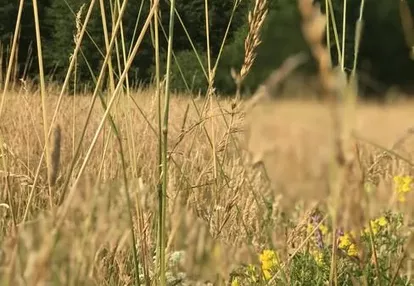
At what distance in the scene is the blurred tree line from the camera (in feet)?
2.17

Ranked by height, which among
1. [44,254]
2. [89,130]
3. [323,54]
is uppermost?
[323,54]

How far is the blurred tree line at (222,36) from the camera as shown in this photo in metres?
0.66

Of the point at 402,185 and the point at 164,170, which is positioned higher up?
the point at 164,170

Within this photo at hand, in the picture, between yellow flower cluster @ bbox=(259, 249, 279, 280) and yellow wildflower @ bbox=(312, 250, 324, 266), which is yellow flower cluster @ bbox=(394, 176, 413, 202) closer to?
yellow wildflower @ bbox=(312, 250, 324, 266)

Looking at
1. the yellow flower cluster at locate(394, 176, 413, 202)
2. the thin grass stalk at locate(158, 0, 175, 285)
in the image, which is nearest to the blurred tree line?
the thin grass stalk at locate(158, 0, 175, 285)

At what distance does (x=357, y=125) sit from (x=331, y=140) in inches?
0.7

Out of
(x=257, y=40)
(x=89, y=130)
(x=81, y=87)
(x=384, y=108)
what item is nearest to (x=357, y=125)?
(x=384, y=108)

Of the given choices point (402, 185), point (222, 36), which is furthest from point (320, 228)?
point (222, 36)

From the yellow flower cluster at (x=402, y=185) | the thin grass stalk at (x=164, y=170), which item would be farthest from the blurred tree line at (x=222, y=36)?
the yellow flower cluster at (x=402, y=185)

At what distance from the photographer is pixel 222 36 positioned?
6.50 feet

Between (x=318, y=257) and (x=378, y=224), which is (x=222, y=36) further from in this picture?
(x=318, y=257)

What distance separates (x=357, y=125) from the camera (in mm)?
380

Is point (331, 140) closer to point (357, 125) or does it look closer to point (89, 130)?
point (357, 125)

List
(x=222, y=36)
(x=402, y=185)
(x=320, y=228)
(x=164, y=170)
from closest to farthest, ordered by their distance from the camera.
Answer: (x=164, y=170)
(x=320, y=228)
(x=402, y=185)
(x=222, y=36)
